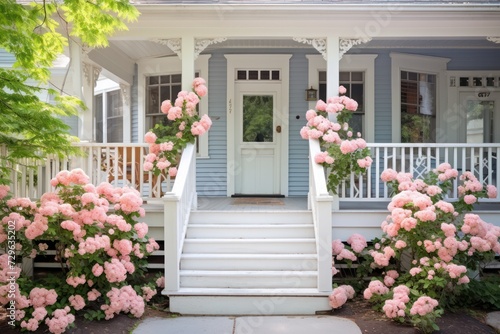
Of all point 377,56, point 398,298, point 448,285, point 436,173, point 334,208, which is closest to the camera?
point 398,298

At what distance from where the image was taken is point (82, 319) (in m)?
5.39

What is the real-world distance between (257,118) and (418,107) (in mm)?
2866

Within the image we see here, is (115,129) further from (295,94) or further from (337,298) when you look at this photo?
(337,298)

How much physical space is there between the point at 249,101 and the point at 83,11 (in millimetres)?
4009

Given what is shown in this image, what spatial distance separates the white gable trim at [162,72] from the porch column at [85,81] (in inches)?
31.1

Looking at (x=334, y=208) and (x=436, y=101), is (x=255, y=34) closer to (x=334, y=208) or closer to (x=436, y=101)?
(x=334, y=208)

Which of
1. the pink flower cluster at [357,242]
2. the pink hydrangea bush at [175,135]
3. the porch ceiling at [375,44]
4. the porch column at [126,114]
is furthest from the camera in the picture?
the porch column at [126,114]

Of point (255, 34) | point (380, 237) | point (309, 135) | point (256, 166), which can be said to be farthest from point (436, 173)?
point (256, 166)

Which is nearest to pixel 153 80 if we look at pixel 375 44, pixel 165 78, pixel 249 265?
pixel 165 78

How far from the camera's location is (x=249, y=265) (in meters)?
6.24

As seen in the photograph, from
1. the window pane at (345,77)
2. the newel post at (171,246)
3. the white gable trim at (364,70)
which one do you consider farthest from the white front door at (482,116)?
the newel post at (171,246)

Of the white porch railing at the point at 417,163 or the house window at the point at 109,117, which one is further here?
the house window at the point at 109,117

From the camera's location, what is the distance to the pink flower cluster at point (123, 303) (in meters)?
5.38

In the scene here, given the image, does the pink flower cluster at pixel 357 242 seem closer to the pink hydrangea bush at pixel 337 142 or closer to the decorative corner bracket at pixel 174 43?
the pink hydrangea bush at pixel 337 142
